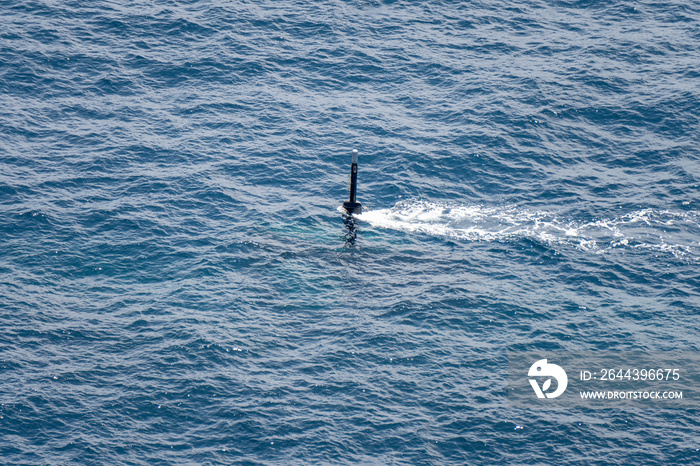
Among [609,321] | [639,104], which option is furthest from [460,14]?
[609,321]

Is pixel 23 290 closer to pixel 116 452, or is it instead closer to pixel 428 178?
pixel 116 452

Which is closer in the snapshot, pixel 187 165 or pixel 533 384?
pixel 533 384

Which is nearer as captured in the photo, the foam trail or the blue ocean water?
the blue ocean water

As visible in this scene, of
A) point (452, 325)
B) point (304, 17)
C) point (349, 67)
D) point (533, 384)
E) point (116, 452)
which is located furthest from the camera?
point (304, 17)

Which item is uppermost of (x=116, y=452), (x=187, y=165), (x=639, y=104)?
(x=639, y=104)

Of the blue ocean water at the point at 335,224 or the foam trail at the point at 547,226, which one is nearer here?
the blue ocean water at the point at 335,224
